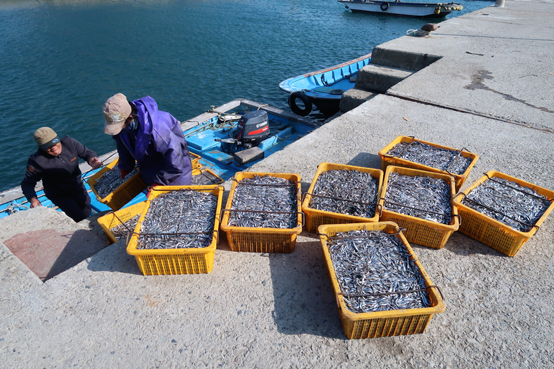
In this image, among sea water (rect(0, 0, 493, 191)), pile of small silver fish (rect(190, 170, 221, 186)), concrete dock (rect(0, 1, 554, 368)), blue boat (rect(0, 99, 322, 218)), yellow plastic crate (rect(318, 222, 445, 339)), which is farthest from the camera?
sea water (rect(0, 0, 493, 191))

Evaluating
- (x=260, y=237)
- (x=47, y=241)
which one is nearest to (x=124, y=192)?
(x=47, y=241)

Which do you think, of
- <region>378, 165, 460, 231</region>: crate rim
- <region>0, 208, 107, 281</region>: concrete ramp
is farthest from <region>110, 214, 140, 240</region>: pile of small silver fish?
<region>378, 165, 460, 231</region>: crate rim

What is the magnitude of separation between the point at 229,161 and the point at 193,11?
111 feet

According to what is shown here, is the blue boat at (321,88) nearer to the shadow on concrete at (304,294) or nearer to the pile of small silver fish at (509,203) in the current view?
the pile of small silver fish at (509,203)

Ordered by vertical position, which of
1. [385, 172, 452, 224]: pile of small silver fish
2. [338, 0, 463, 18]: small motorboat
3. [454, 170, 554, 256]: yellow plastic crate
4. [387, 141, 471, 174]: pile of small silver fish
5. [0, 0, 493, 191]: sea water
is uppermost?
[387, 141, 471, 174]: pile of small silver fish

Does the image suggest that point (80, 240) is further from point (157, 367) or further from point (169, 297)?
point (157, 367)

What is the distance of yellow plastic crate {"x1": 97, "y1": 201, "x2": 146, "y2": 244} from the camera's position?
161 inches

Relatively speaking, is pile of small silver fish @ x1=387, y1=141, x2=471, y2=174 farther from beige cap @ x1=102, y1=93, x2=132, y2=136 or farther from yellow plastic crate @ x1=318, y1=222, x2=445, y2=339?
beige cap @ x1=102, y1=93, x2=132, y2=136

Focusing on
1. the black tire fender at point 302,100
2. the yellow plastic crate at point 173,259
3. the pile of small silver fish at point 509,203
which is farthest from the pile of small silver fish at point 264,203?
the black tire fender at point 302,100

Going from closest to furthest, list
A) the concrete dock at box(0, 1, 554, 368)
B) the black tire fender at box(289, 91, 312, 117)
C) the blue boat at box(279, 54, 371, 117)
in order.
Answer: the concrete dock at box(0, 1, 554, 368) → the black tire fender at box(289, 91, 312, 117) → the blue boat at box(279, 54, 371, 117)

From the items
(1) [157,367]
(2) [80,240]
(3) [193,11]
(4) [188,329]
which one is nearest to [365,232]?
(4) [188,329]

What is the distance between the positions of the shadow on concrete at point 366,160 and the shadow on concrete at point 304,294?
181 cm

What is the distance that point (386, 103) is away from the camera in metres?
6.87

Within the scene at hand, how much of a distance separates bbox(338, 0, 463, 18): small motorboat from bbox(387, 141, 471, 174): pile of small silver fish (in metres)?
37.3
